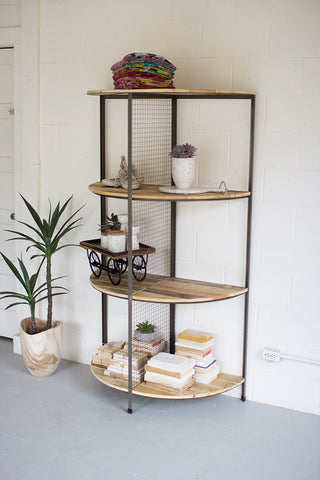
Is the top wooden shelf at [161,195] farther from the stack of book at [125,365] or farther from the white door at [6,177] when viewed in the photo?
the white door at [6,177]

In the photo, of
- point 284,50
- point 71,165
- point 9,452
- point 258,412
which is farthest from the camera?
point 71,165

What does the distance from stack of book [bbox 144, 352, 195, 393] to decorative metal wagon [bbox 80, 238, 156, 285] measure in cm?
49

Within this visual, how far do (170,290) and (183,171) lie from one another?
66 cm

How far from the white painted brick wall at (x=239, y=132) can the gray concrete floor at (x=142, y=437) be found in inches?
Result: 12.3

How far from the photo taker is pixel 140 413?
10.4 ft

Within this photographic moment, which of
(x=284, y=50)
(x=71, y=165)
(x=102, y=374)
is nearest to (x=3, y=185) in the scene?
(x=71, y=165)

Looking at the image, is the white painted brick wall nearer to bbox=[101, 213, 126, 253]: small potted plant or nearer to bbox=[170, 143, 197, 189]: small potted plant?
bbox=[170, 143, 197, 189]: small potted plant

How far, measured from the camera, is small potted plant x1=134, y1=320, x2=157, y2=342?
3.40m

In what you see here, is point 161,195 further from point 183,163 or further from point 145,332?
point 145,332

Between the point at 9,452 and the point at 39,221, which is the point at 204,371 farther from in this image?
the point at 39,221

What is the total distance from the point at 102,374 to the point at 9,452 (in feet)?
2.40

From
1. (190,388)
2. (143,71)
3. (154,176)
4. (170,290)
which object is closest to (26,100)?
(154,176)

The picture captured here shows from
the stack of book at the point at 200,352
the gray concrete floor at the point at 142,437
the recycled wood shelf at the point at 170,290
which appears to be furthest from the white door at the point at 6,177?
the stack of book at the point at 200,352

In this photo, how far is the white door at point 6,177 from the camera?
3.92 m
